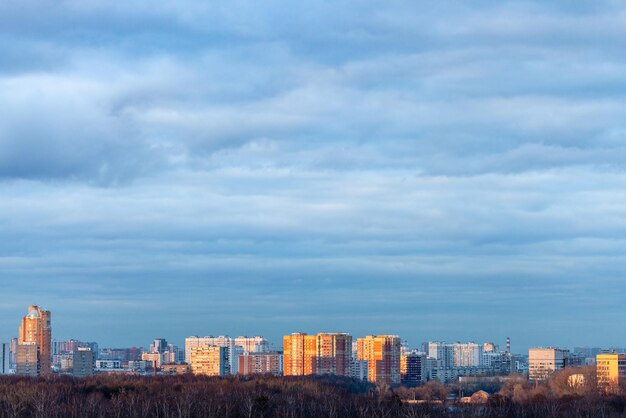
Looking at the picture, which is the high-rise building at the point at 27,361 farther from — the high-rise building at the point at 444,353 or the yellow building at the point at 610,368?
the high-rise building at the point at 444,353

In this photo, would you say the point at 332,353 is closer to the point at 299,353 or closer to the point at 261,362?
the point at 299,353

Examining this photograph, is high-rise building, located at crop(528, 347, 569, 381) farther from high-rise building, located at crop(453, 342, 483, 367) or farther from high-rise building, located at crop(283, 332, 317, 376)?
high-rise building, located at crop(453, 342, 483, 367)

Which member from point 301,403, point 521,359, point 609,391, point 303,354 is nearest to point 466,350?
point 521,359

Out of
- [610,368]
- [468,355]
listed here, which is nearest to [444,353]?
[468,355]

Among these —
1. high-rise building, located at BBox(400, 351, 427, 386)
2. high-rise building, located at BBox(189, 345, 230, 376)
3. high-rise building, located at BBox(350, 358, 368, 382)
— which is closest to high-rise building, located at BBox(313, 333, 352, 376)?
high-rise building, located at BBox(350, 358, 368, 382)

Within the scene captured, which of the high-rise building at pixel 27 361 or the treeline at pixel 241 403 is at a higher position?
the high-rise building at pixel 27 361

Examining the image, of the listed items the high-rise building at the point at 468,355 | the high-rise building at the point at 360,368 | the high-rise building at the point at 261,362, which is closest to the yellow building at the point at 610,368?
the high-rise building at the point at 360,368
